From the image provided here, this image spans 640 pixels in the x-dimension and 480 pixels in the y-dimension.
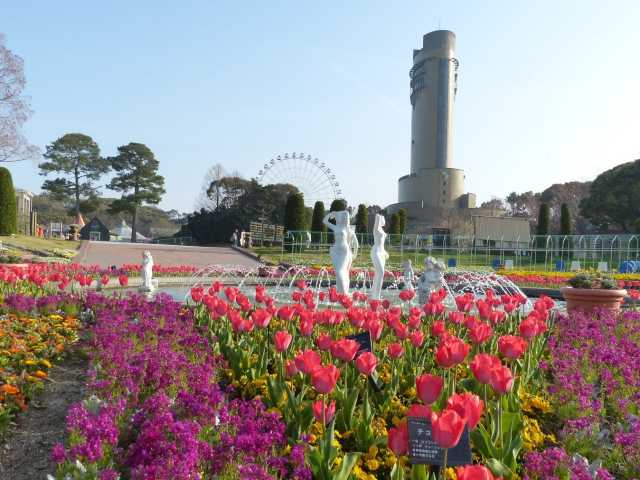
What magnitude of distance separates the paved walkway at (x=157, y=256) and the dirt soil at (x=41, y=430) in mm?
20974

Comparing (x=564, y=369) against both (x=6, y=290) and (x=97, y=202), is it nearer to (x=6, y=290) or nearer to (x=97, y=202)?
(x=6, y=290)

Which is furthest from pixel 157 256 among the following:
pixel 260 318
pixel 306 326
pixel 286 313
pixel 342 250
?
pixel 306 326

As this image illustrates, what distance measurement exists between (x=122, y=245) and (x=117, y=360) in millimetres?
30772

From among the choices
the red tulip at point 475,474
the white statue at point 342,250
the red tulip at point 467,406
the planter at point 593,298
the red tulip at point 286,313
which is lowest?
the planter at point 593,298

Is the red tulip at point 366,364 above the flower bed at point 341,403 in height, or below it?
above

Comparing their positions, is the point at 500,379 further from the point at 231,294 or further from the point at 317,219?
the point at 317,219

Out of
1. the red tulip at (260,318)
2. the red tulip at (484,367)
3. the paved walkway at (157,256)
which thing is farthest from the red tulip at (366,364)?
the paved walkway at (157,256)

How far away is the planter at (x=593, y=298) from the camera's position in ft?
25.3

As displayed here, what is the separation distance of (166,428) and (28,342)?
3077mm

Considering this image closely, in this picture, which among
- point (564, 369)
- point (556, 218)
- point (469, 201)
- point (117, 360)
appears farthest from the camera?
point (469, 201)

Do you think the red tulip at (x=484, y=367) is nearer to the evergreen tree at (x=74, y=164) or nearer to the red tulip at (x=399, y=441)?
the red tulip at (x=399, y=441)

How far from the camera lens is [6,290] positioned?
7559mm

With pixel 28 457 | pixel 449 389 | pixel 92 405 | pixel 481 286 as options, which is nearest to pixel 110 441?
pixel 92 405

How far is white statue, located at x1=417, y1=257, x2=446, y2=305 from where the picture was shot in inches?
343
